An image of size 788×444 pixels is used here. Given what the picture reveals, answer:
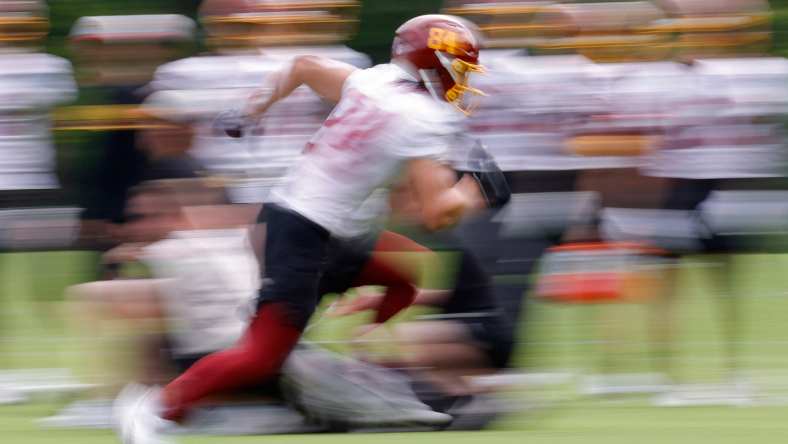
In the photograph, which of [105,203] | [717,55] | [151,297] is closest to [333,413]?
[151,297]

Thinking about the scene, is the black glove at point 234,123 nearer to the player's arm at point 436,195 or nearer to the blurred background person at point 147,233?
the blurred background person at point 147,233

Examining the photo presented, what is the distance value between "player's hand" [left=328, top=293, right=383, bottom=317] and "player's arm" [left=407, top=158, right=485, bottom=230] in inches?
31.7

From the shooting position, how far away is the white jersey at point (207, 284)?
6031mm

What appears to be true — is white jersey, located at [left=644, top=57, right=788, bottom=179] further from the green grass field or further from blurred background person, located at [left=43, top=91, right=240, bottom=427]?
blurred background person, located at [left=43, top=91, right=240, bottom=427]

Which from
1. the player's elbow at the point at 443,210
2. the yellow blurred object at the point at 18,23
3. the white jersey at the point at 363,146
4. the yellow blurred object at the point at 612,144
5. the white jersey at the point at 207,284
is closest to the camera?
the player's elbow at the point at 443,210

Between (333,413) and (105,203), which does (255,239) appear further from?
(105,203)

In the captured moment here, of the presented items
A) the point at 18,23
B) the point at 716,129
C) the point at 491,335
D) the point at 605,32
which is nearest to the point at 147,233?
the point at 491,335

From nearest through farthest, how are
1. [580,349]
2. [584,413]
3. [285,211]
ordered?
[285,211] < [584,413] < [580,349]

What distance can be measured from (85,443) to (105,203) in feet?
4.30

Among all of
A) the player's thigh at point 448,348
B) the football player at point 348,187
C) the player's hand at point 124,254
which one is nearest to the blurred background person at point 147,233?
the player's hand at point 124,254

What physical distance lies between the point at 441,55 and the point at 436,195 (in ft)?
1.61

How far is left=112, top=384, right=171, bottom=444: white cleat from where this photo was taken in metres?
5.43

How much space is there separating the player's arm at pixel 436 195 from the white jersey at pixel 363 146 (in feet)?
0.13

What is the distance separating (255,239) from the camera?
19.9 feet
